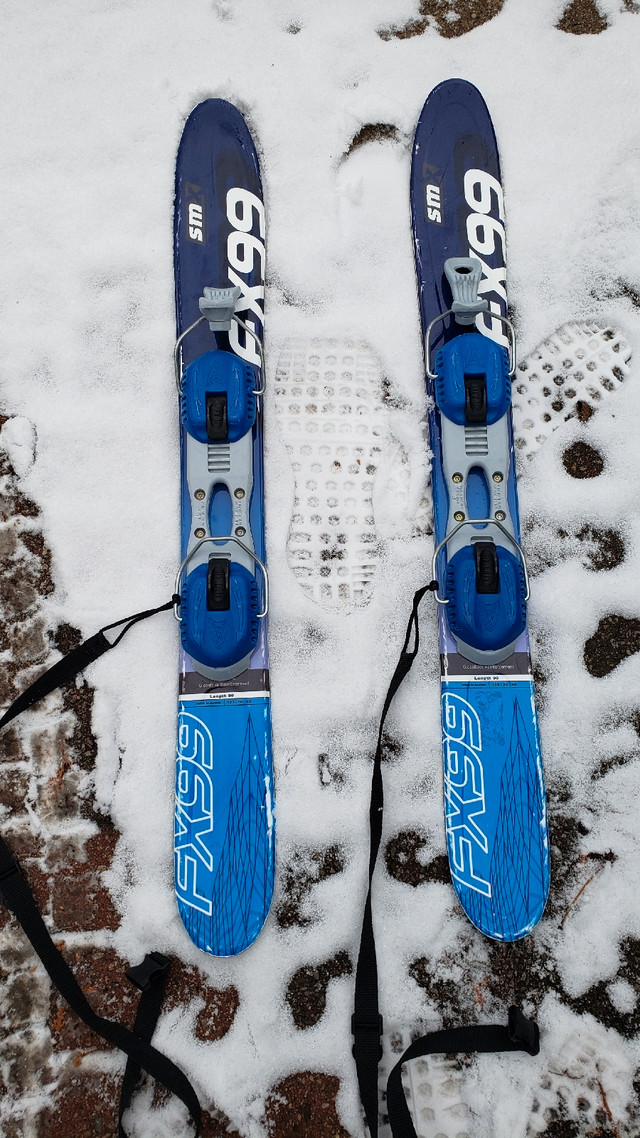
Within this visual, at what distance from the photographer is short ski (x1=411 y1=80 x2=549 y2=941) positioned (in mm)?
2064

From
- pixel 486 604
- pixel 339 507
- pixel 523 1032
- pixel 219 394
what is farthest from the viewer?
pixel 339 507

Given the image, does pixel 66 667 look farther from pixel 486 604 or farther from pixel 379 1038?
pixel 379 1038

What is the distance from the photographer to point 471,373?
7.16 feet

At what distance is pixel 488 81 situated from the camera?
2426 millimetres

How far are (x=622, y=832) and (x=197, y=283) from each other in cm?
224

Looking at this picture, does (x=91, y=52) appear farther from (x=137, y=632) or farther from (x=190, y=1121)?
(x=190, y=1121)

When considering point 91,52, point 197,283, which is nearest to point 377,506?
point 197,283

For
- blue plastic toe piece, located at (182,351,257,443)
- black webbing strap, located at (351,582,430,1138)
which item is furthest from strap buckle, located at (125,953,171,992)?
blue plastic toe piece, located at (182,351,257,443)

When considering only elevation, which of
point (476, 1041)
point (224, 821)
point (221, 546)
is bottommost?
point (476, 1041)

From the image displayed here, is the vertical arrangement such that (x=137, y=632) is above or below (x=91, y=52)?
below

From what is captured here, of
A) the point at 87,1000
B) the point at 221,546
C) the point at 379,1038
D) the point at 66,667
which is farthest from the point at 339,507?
the point at 87,1000

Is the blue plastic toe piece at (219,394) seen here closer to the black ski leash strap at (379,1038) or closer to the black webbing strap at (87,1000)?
the black ski leash strap at (379,1038)

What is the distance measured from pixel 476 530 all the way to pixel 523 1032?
1446mm

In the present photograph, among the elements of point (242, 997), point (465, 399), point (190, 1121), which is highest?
point (465, 399)
